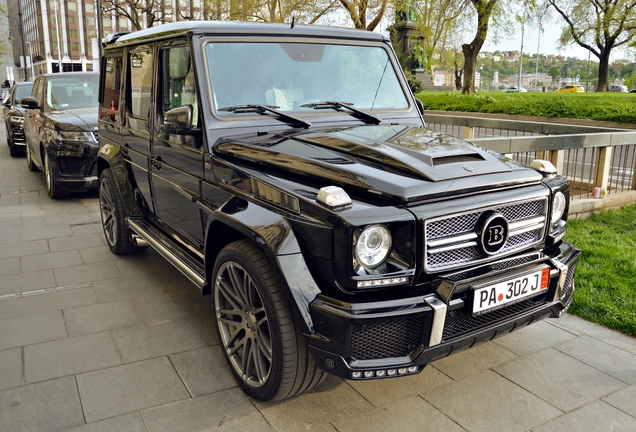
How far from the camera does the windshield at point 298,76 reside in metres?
3.84

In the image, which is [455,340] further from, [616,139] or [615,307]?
[616,139]

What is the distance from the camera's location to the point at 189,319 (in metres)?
4.44

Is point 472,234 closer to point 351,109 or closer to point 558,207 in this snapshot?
point 558,207

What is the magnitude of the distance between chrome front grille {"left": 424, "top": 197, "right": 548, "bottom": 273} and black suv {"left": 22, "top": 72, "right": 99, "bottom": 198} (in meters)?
7.01

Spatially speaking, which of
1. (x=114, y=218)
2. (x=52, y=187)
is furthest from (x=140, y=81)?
(x=52, y=187)

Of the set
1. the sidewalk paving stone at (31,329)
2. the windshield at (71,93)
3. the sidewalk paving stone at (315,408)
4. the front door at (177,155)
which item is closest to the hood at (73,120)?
the windshield at (71,93)

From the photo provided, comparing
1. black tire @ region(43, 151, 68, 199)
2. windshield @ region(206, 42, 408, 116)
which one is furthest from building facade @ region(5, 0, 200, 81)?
windshield @ region(206, 42, 408, 116)

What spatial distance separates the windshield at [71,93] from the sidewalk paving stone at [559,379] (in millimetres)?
8364

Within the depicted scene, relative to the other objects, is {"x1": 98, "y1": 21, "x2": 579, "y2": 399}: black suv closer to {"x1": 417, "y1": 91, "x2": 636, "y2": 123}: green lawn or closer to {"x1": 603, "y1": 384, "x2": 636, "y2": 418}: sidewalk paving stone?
{"x1": 603, "y1": 384, "x2": 636, "y2": 418}: sidewalk paving stone

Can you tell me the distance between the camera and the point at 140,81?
4.81 meters

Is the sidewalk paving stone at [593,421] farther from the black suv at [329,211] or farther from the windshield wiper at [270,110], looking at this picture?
the windshield wiper at [270,110]

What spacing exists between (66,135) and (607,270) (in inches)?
286

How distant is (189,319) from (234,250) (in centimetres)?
151

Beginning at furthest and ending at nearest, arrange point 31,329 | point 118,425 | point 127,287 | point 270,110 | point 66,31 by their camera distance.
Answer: point 66,31, point 127,287, point 31,329, point 270,110, point 118,425
